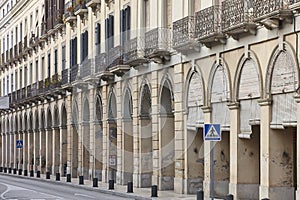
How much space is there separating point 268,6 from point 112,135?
20586mm

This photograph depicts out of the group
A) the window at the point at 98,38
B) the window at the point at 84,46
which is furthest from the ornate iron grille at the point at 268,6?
the window at the point at 84,46

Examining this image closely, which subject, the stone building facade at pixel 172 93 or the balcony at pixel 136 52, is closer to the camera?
the stone building facade at pixel 172 93

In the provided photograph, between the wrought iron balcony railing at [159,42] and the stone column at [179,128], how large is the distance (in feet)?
3.27

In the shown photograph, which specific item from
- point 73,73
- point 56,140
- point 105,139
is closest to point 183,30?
point 105,139

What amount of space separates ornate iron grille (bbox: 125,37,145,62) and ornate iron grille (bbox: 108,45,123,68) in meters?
1.11

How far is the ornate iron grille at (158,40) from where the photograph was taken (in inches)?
1346

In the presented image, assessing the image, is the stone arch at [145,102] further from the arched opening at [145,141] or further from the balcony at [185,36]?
the balcony at [185,36]

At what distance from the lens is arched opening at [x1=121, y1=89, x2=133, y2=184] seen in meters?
40.7

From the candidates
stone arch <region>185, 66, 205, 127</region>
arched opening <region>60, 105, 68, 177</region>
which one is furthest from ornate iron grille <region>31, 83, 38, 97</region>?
stone arch <region>185, 66, 205, 127</region>

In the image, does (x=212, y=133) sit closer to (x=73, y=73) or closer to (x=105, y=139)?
(x=105, y=139)

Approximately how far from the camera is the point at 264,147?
25.4m

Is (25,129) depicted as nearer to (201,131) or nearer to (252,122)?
(201,131)

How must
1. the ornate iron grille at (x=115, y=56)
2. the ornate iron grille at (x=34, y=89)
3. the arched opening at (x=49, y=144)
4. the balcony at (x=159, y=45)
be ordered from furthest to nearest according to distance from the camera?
the ornate iron grille at (x=34, y=89) < the arched opening at (x=49, y=144) < the ornate iron grille at (x=115, y=56) < the balcony at (x=159, y=45)

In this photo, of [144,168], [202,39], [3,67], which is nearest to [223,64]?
[202,39]
